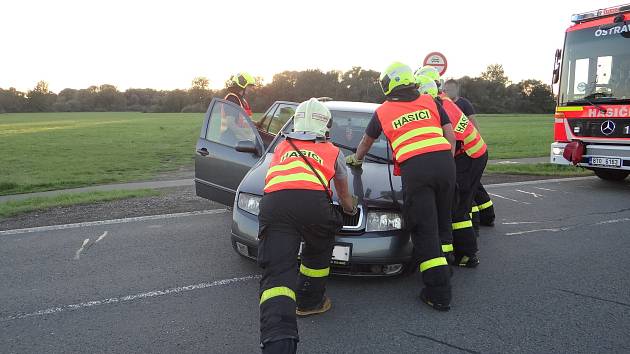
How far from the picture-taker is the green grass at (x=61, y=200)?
725 centimetres

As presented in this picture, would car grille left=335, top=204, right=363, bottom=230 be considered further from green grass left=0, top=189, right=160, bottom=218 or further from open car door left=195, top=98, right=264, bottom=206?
green grass left=0, top=189, right=160, bottom=218

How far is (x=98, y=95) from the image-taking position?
309ft

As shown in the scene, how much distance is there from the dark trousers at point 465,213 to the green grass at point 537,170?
6.64 metres

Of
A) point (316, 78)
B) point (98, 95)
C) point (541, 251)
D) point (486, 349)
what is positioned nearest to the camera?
point (486, 349)

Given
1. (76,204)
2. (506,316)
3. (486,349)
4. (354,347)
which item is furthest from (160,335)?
(76,204)

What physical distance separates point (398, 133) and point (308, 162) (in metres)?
0.96

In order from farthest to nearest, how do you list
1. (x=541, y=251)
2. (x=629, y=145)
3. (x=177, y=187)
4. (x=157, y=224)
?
(x=177, y=187) → (x=629, y=145) → (x=157, y=224) → (x=541, y=251)

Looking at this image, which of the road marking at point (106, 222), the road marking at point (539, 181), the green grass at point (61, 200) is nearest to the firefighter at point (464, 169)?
the road marking at point (106, 222)

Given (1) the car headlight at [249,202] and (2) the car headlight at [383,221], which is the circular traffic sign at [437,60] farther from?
(1) the car headlight at [249,202]

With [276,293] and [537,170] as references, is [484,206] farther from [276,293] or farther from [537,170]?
[537,170]

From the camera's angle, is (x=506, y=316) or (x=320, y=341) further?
(x=506, y=316)

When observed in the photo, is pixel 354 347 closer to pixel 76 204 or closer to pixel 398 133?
pixel 398 133

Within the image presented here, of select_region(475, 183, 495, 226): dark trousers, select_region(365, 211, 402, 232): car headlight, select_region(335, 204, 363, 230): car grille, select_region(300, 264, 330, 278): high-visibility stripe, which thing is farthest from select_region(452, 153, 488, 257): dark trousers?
select_region(300, 264, 330, 278): high-visibility stripe

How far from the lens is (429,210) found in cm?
373
